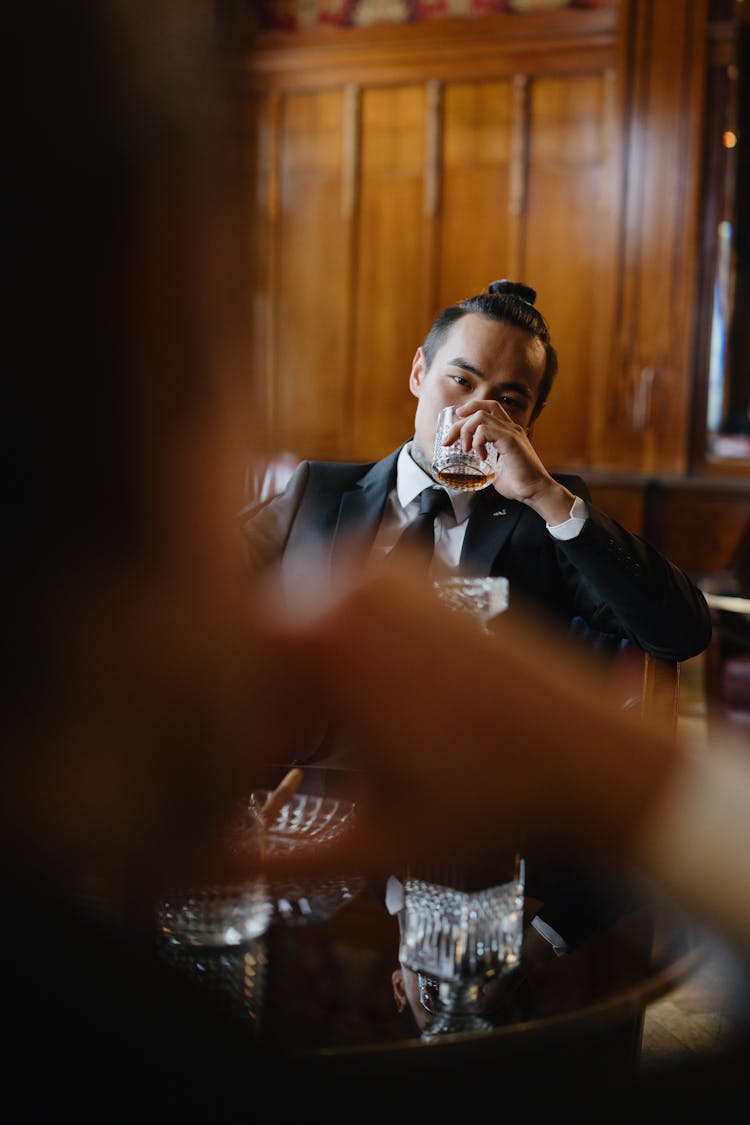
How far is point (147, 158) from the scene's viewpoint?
14.7 inches

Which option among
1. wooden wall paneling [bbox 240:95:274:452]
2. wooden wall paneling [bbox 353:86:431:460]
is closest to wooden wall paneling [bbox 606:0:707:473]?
wooden wall paneling [bbox 353:86:431:460]

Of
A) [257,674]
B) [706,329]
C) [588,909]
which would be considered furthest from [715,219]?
[257,674]

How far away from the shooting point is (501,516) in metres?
1.82

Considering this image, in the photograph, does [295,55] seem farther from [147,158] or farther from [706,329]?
[147,158]

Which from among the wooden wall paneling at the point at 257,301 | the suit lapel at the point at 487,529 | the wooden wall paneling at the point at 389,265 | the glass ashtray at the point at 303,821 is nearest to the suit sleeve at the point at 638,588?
the suit lapel at the point at 487,529

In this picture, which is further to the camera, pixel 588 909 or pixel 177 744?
pixel 588 909

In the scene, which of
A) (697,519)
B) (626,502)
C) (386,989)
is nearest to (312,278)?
(626,502)

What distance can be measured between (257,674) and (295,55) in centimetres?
576

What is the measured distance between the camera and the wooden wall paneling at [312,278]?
563 centimetres

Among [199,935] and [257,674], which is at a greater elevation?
[257,674]

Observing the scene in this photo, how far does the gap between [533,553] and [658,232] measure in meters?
3.76

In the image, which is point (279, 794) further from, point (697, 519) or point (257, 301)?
point (697, 519)

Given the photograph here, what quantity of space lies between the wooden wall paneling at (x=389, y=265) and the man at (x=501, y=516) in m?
3.70

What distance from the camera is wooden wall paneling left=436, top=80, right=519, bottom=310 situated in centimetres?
532
